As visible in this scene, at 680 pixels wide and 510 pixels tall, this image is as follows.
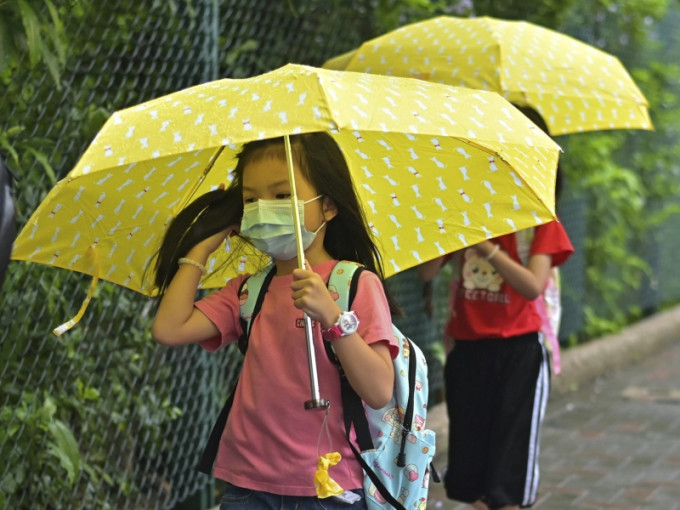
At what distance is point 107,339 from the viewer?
473cm

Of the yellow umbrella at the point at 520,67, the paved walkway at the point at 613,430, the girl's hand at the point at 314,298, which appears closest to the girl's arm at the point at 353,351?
the girl's hand at the point at 314,298

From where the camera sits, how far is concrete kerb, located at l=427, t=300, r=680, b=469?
8.34 meters

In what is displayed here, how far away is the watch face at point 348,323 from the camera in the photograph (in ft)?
9.03

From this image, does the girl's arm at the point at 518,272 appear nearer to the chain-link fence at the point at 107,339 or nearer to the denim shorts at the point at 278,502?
the chain-link fence at the point at 107,339

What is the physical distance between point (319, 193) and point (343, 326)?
0.38 metres

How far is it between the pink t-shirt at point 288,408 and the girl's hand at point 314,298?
16cm

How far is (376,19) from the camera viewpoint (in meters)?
6.36

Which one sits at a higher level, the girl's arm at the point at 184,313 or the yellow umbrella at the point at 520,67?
the girl's arm at the point at 184,313

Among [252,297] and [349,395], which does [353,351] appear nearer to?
[349,395]

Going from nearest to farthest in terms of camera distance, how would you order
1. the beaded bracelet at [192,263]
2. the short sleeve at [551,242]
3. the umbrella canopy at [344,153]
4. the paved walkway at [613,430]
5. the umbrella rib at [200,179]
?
the umbrella canopy at [344,153] → the beaded bracelet at [192,263] → the umbrella rib at [200,179] → the short sleeve at [551,242] → the paved walkway at [613,430]

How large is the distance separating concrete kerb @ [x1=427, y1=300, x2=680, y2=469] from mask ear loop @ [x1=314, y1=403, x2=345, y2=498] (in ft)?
12.2

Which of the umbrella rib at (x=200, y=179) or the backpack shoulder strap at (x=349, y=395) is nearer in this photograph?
the backpack shoulder strap at (x=349, y=395)

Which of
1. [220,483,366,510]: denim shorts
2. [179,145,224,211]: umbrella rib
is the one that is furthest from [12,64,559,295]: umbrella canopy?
[220,483,366,510]: denim shorts

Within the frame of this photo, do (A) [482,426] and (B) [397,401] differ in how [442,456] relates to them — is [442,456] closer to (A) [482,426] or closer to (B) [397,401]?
(A) [482,426]
